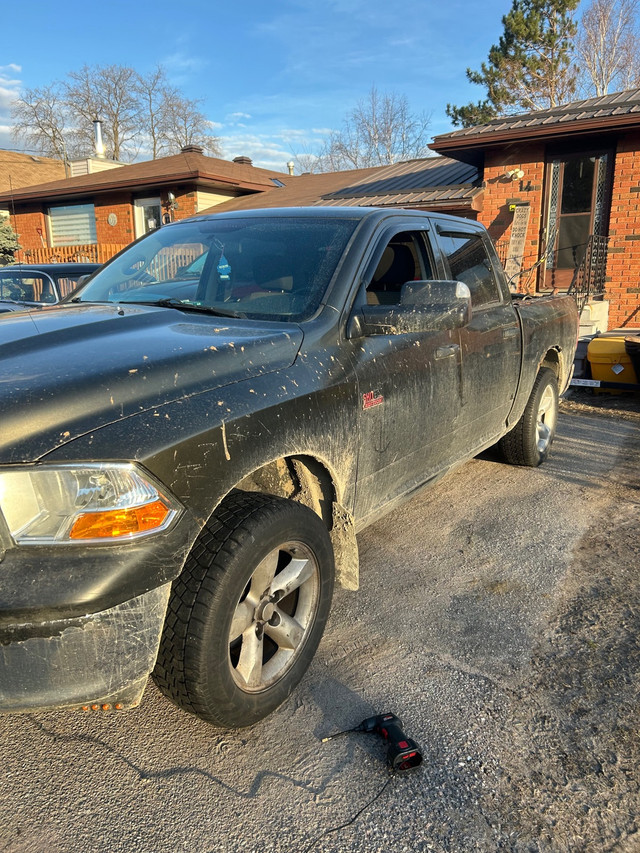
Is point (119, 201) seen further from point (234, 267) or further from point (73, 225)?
point (234, 267)

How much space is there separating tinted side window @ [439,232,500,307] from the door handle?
56 centimetres

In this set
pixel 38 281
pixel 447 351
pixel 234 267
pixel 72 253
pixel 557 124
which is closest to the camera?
pixel 234 267

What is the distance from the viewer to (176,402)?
2.11 meters

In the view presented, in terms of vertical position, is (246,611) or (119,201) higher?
(119,201)

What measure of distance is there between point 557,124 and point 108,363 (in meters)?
11.8

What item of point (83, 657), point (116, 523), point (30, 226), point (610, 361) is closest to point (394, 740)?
point (83, 657)

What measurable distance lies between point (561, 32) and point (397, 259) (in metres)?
31.2

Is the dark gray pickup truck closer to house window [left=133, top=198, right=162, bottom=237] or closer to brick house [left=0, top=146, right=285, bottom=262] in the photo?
brick house [left=0, top=146, right=285, bottom=262]

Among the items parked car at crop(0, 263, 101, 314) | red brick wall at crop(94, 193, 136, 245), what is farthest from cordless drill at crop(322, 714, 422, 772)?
red brick wall at crop(94, 193, 136, 245)

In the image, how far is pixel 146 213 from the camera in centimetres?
2116

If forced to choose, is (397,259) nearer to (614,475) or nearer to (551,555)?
(551,555)

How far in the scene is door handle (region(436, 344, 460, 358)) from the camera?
353cm

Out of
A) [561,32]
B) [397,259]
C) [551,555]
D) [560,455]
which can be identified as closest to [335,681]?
[551,555]

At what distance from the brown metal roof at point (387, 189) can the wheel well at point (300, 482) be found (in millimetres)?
10385
